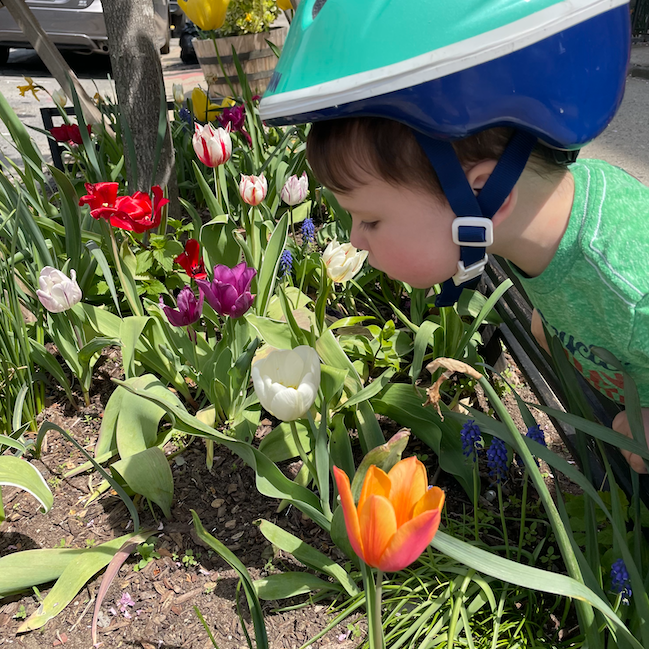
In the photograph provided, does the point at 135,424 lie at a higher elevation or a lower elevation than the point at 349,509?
lower

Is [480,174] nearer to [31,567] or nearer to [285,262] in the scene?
[285,262]

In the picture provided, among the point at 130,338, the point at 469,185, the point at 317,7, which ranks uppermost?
the point at 317,7

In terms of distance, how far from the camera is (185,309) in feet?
4.52

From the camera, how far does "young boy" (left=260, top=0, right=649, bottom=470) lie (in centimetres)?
80

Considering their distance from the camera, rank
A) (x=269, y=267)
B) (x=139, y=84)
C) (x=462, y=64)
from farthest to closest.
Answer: (x=139, y=84), (x=269, y=267), (x=462, y=64)

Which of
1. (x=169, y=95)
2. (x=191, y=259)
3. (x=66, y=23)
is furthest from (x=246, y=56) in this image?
(x=66, y=23)

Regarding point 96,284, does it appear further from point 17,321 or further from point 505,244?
point 505,244

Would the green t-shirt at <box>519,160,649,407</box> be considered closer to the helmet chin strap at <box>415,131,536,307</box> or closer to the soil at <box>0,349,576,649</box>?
the helmet chin strap at <box>415,131,536,307</box>

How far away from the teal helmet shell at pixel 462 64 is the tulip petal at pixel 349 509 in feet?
1.62

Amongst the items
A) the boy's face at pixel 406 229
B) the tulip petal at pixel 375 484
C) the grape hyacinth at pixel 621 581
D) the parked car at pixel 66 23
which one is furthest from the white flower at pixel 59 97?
the parked car at pixel 66 23

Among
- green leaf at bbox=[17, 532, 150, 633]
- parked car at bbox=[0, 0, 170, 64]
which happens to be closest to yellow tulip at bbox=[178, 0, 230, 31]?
green leaf at bbox=[17, 532, 150, 633]

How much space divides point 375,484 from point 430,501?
59 millimetres

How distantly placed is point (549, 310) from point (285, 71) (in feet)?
2.12

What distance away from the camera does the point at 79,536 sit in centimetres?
143
